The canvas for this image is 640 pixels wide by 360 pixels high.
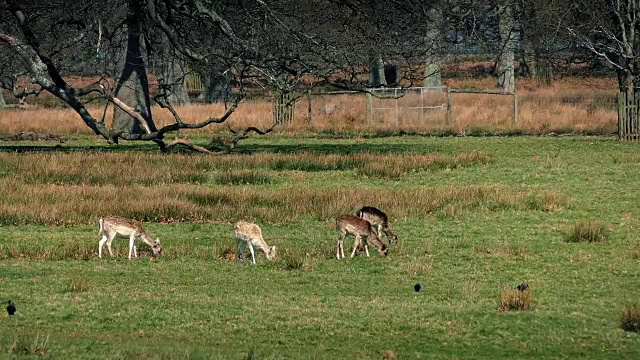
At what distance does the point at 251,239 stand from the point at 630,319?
19.4ft

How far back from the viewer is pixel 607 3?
139 feet

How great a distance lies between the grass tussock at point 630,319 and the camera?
12141mm

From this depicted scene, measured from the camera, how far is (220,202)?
2219 cm

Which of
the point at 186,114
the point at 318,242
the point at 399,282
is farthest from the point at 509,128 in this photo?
the point at 399,282

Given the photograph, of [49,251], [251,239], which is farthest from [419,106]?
[251,239]

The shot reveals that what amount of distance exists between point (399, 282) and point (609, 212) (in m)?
7.63

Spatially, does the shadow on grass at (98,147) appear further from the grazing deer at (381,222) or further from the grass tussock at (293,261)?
the grass tussock at (293,261)

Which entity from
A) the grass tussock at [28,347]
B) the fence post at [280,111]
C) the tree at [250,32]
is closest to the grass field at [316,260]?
the grass tussock at [28,347]

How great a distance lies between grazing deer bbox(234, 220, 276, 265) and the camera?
16.4m

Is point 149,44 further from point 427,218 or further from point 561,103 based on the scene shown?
point 561,103

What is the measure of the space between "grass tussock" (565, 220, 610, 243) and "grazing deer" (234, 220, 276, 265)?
190 inches

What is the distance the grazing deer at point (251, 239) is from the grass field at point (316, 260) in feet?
0.69

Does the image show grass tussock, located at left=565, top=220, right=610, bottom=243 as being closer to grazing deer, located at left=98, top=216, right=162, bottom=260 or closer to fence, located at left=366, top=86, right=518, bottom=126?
grazing deer, located at left=98, top=216, right=162, bottom=260

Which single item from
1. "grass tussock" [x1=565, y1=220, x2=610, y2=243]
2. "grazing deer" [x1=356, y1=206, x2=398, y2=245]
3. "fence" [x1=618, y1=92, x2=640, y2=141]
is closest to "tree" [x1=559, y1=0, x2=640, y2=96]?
"fence" [x1=618, y1=92, x2=640, y2=141]
